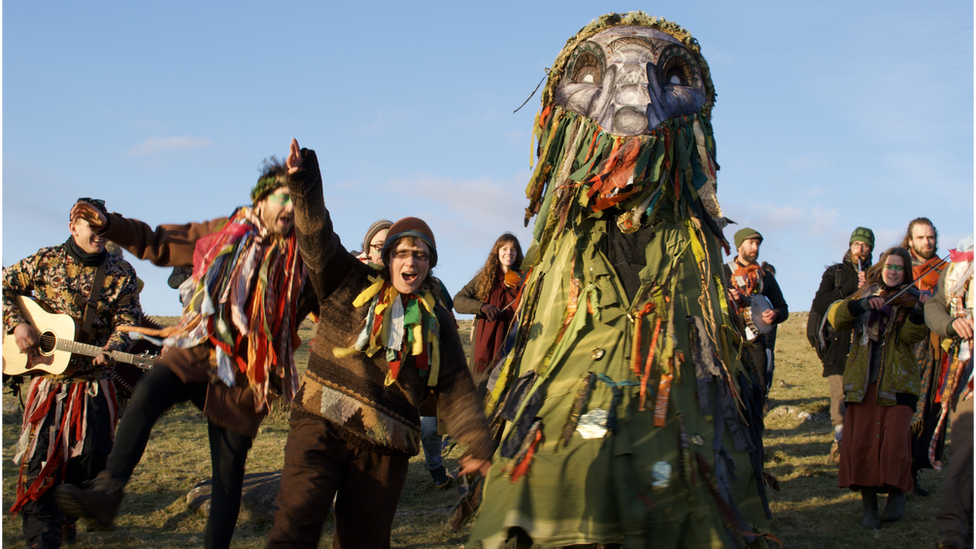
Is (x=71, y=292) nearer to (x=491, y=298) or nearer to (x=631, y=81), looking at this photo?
(x=491, y=298)

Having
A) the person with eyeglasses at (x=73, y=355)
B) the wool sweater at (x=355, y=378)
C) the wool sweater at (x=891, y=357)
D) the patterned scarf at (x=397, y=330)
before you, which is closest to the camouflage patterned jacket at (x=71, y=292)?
the person with eyeglasses at (x=73, y=355)

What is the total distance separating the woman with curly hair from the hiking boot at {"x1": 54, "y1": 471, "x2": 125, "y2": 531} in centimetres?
349

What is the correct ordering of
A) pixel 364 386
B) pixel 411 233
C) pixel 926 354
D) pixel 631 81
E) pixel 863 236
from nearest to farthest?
1. pixel 364 386
2. pixel 411 233
3. pixel 631 81
4. pixel 926 354
5. pixel 863 236

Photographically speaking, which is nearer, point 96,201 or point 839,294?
point 96,201

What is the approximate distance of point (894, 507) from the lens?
5.94 metres

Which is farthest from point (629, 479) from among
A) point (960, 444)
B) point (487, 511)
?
point (960, 444)

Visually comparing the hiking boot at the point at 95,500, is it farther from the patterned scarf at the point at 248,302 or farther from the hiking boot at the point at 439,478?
the hiking boot at the point at 439,478

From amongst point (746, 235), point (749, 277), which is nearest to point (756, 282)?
point (749, 277)

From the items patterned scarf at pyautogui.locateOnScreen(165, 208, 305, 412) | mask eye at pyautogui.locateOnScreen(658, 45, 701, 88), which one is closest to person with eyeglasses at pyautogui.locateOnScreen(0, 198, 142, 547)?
patterned scarf at pyautogui.locateOnScreen(165, 208, 305, 412)

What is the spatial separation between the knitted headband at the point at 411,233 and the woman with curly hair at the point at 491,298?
2.75 m

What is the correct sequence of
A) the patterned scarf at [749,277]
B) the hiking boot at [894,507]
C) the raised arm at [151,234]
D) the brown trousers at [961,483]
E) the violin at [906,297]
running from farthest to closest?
the patterned scarf at [749,277] < the hiking boot at [894,507] < the violin at [906,297] < the brown trousers at [961,483] < the raised arm at [151,234]

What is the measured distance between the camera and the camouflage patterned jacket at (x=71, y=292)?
531cm

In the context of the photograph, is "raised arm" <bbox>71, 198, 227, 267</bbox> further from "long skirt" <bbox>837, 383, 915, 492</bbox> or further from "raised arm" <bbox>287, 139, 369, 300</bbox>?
"long skirt" <bbox>837, 383, 915, 492</bbox>

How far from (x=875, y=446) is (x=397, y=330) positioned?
3.98m
